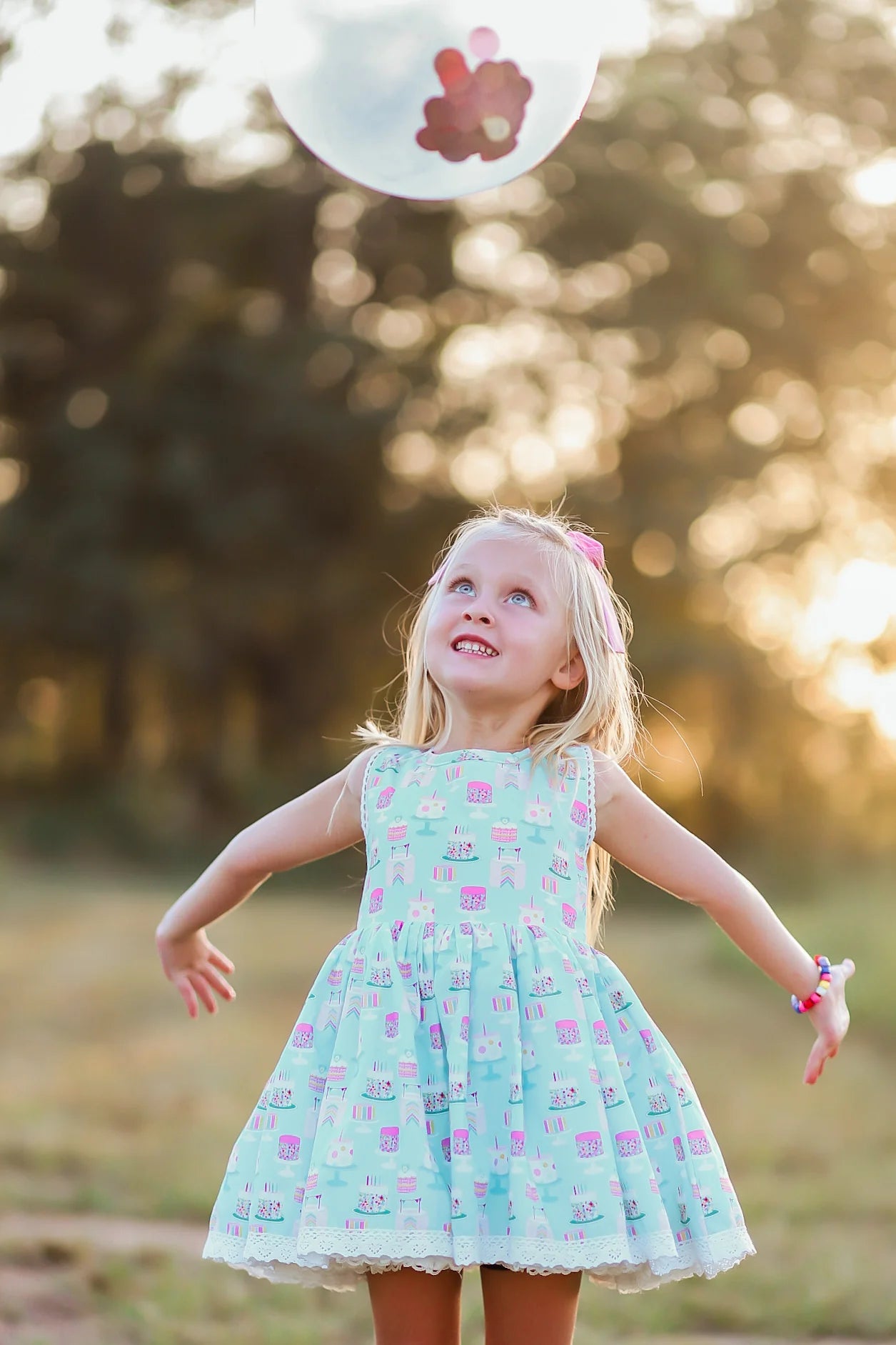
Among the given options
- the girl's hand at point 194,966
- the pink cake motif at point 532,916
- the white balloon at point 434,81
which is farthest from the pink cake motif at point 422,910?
the white balloon at point 434,81

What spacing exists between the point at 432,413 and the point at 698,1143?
33.5 ft

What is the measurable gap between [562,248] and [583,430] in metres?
1.38

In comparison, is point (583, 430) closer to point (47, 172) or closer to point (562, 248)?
point (562, 248)

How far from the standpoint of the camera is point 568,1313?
1.96 meters

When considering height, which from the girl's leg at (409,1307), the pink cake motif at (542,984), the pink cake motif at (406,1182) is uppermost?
the pink cake motif at (542,984)

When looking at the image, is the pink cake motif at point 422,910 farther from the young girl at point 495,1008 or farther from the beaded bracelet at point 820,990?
the beaded bracelet at point 820,990

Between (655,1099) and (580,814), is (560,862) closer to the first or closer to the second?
(580,814)

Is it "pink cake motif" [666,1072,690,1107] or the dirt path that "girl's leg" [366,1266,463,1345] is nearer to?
"pink cake motif" [666,1072,690,1107]

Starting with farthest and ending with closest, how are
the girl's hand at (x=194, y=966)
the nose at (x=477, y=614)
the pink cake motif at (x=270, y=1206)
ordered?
the girl's hand at (x=194, y=966)
the nose at (x=477, y=614)
the pink cake motif at (x=270, y=1206)

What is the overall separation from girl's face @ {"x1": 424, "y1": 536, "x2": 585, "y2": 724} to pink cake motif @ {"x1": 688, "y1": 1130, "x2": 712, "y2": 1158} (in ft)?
1.99

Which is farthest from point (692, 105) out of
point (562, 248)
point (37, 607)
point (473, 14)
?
point (473, 14)

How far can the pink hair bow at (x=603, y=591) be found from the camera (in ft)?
7.32

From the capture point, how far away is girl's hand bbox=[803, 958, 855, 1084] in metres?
2.08

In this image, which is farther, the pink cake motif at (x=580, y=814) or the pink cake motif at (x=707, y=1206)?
the pink cake motif at (x=580, y=814)
